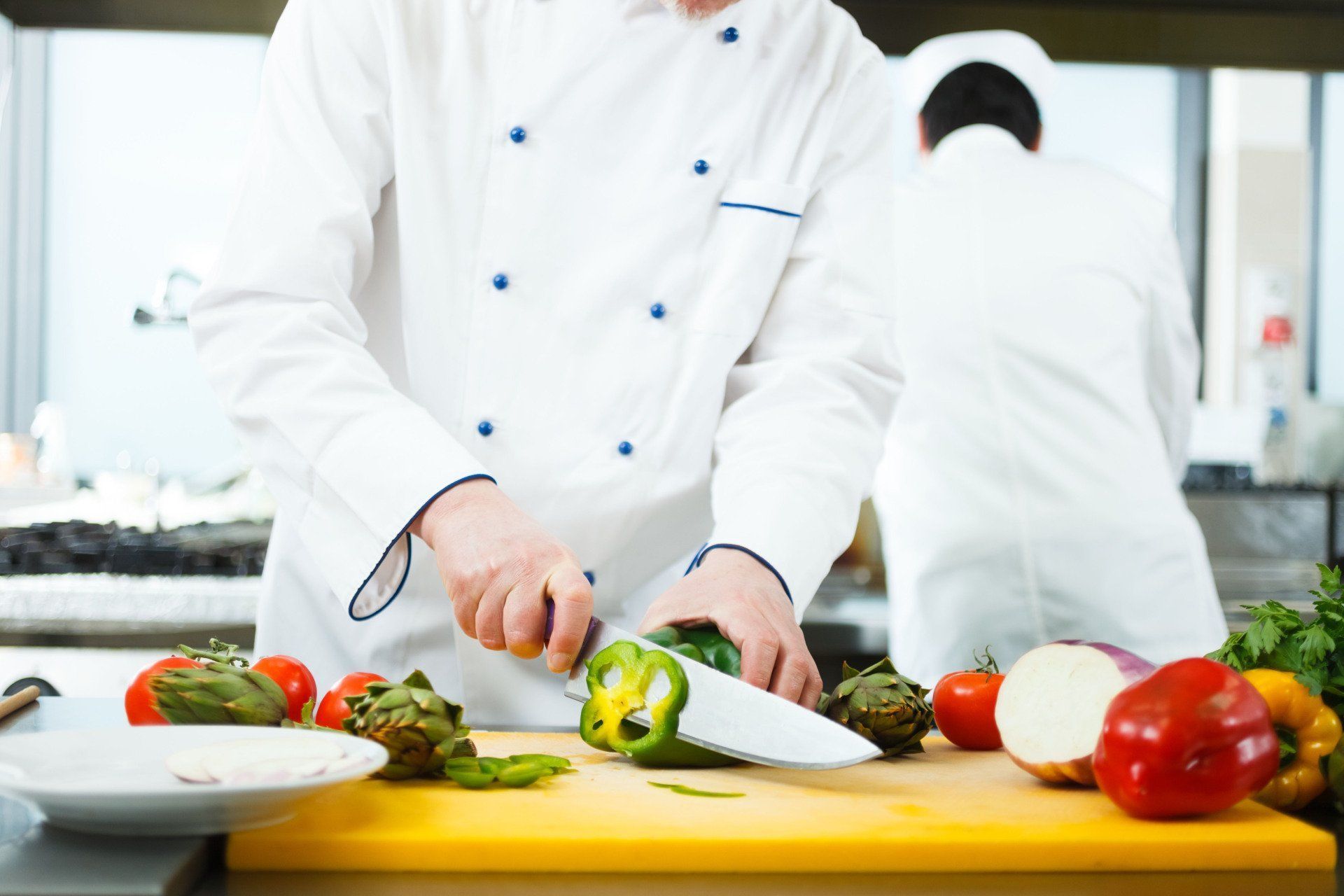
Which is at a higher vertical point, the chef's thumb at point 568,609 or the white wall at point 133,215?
the white wall at point 133,215

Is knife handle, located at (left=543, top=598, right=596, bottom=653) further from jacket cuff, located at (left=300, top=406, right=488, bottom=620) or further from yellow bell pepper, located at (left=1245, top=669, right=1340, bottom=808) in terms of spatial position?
yellow bell pepper, located at (left=1245, top=669, right=1340, bottom=808)

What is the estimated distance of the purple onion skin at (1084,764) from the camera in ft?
2.72

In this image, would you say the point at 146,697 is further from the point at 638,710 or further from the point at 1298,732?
the point at 1298,732

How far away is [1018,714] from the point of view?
870mm

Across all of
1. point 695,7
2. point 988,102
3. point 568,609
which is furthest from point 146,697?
point 988,102

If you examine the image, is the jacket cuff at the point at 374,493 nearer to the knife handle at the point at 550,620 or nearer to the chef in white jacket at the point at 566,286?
the chef in white jacket at the point at 566,286

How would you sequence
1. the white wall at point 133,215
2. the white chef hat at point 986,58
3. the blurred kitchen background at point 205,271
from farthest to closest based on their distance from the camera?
1. the white wall at point 133,215
2. the white chef hat at point 986,58
3. the blurred kitchen background at point 205,271

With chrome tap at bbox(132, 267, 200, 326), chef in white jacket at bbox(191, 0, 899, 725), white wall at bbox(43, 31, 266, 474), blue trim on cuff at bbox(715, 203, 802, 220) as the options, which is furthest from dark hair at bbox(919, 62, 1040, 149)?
white wall at bbox(43, 31, 266, 474)

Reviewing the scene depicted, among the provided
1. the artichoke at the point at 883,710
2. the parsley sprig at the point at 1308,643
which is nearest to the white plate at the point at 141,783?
the artichoke at the point at 883,710

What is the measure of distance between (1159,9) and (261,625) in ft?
5.28

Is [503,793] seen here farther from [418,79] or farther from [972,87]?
[972,87]

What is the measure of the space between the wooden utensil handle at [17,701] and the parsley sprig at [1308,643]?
0.97m

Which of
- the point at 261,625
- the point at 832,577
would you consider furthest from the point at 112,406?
the point at 261,625

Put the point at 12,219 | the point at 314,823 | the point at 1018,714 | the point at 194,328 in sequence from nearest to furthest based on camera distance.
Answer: the point at 314,823, the point at 1018,714, the point at 194,328, the point at 12,219
